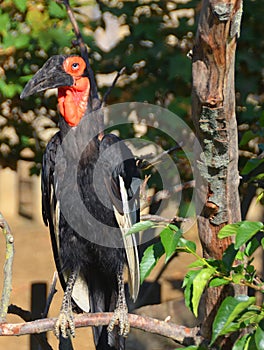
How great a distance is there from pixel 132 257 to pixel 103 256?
0.18m

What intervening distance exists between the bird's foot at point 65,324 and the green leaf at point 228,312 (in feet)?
2.44

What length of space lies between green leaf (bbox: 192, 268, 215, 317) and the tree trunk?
0.21 meters

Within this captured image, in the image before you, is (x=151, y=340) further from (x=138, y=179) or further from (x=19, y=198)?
(x=19, y=198)

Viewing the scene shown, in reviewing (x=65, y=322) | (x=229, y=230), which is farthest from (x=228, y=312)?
(x=65, y=322)

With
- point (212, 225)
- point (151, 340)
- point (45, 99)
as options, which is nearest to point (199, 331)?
point (212, 225)

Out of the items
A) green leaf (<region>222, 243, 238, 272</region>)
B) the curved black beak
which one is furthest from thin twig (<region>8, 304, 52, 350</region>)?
green leaf (<region>222, 243, 238, 272</region>)

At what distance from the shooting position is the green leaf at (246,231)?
5.16ft

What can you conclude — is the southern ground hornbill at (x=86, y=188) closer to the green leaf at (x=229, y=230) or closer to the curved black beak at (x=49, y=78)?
the curved black beak at (x=49, y=78)

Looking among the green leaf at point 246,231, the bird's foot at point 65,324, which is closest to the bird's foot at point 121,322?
the bird's foot at point 65,324

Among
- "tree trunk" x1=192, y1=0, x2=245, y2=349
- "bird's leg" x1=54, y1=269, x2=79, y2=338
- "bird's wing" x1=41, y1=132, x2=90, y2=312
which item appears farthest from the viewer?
"bird's wing" x1=41, y1=132, x2=90, y2=312

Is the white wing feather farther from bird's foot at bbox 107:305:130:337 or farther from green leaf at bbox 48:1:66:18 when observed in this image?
green leaf at bbox 48:1:66:18

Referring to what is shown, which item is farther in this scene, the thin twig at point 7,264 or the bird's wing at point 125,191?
the bird's wing at point 125,191

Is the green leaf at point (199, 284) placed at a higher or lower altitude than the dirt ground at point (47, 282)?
higher

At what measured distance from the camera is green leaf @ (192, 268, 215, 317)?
5.50ft
